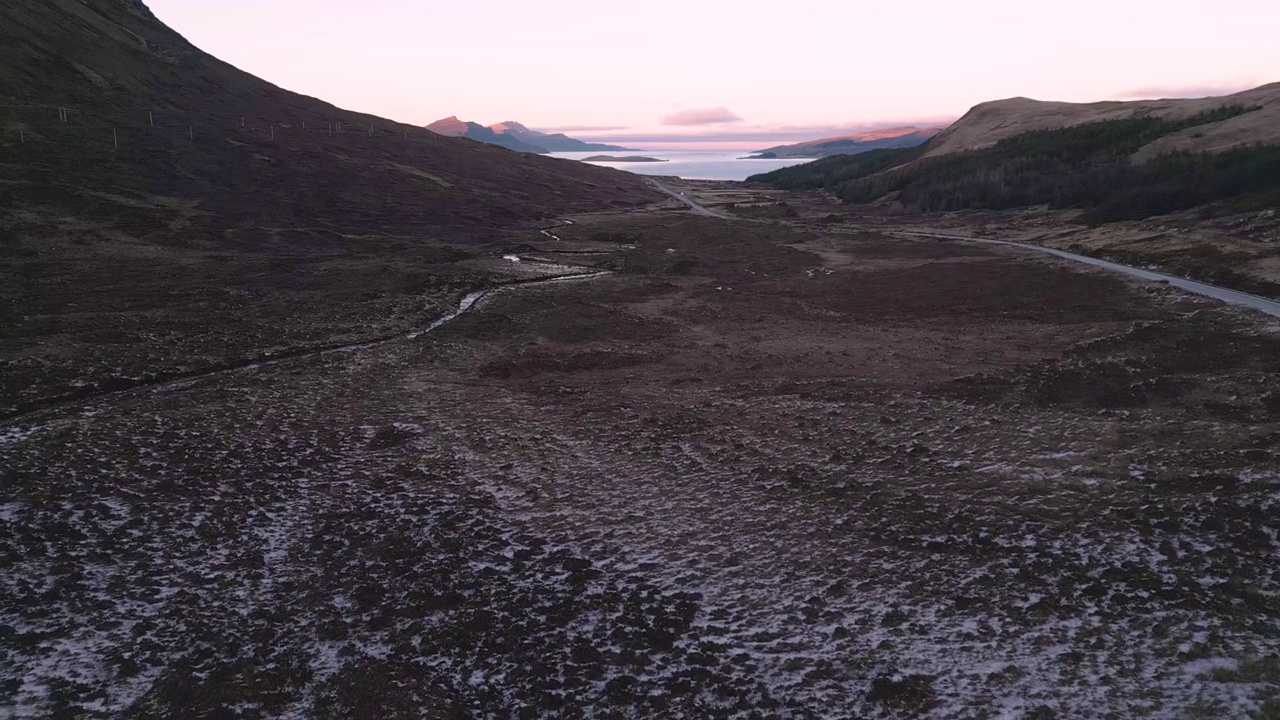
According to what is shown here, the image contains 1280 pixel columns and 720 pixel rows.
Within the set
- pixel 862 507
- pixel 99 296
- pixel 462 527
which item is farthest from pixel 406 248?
pixel 862 507

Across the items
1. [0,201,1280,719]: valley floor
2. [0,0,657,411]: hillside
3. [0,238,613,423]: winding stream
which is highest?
[0,0,657,411]: hillside

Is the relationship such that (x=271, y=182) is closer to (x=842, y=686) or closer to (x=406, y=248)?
(x=406, y=248)

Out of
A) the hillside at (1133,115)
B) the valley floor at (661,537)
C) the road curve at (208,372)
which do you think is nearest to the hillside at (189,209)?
the road curve at (208,372)

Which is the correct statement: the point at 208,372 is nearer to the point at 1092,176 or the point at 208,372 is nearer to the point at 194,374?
the point at 194,374

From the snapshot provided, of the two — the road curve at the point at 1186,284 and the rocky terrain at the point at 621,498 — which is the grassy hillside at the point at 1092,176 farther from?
the rocky terrain at the point at 621,498

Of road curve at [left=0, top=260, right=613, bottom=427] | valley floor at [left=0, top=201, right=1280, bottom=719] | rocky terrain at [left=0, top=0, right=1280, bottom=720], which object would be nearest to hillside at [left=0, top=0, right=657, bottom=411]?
rocky terrain at [left=0, top=0, right=1280, bottom=720]

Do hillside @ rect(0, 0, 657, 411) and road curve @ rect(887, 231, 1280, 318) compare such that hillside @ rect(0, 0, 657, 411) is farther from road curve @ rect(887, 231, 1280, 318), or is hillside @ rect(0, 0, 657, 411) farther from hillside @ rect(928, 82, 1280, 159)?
hillside @ rect(928, 82, 1280, 159)
